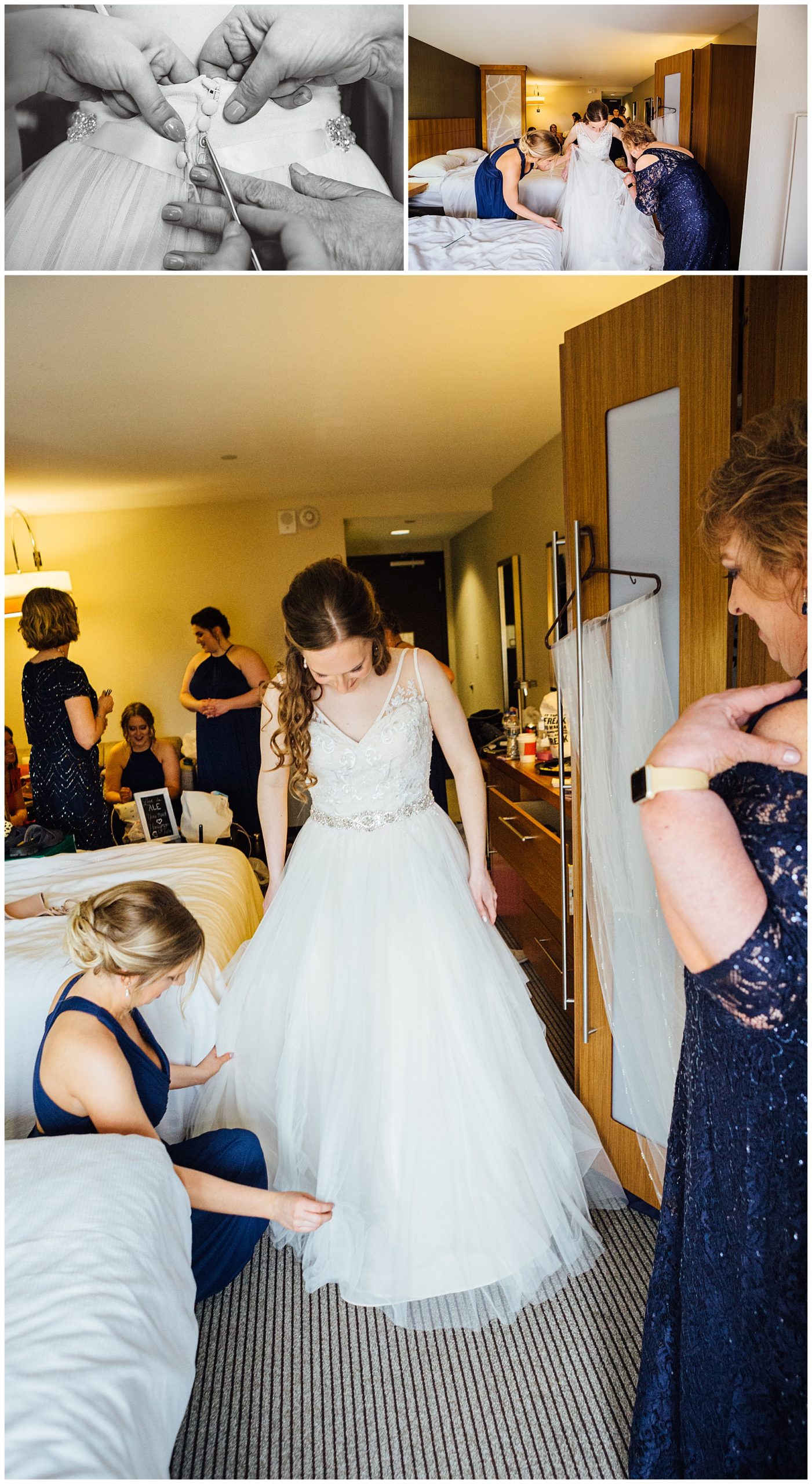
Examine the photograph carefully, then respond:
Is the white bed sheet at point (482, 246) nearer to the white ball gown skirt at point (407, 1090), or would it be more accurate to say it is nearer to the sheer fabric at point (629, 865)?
the sheer fabric at point (629, 865)

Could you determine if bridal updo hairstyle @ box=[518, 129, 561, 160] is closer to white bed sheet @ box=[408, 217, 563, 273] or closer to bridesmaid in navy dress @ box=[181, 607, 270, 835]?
white bed sheet @ box=[408, 217, 563, 273]

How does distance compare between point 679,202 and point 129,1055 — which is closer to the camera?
point 679,202

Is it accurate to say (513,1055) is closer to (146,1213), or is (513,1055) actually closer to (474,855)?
(474,855)

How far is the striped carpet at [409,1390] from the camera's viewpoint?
5.19 ft

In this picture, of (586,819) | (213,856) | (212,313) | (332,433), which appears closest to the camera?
(586,819)

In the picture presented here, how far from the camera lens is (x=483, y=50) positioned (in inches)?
53.1

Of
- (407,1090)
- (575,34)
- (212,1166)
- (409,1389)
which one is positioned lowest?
(409,1389)

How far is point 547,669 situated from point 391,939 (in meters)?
3.38

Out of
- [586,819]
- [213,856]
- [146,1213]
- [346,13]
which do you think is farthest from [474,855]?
[346,13]

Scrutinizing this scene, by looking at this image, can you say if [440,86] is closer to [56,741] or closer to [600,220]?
[600,220]

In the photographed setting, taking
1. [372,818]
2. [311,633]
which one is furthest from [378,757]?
[311,633]

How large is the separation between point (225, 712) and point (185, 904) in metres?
2.67

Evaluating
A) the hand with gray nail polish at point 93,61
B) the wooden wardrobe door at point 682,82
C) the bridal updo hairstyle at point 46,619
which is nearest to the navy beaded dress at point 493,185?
the wooden wardrobe door at point 682,82

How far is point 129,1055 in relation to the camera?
67.0 inches
